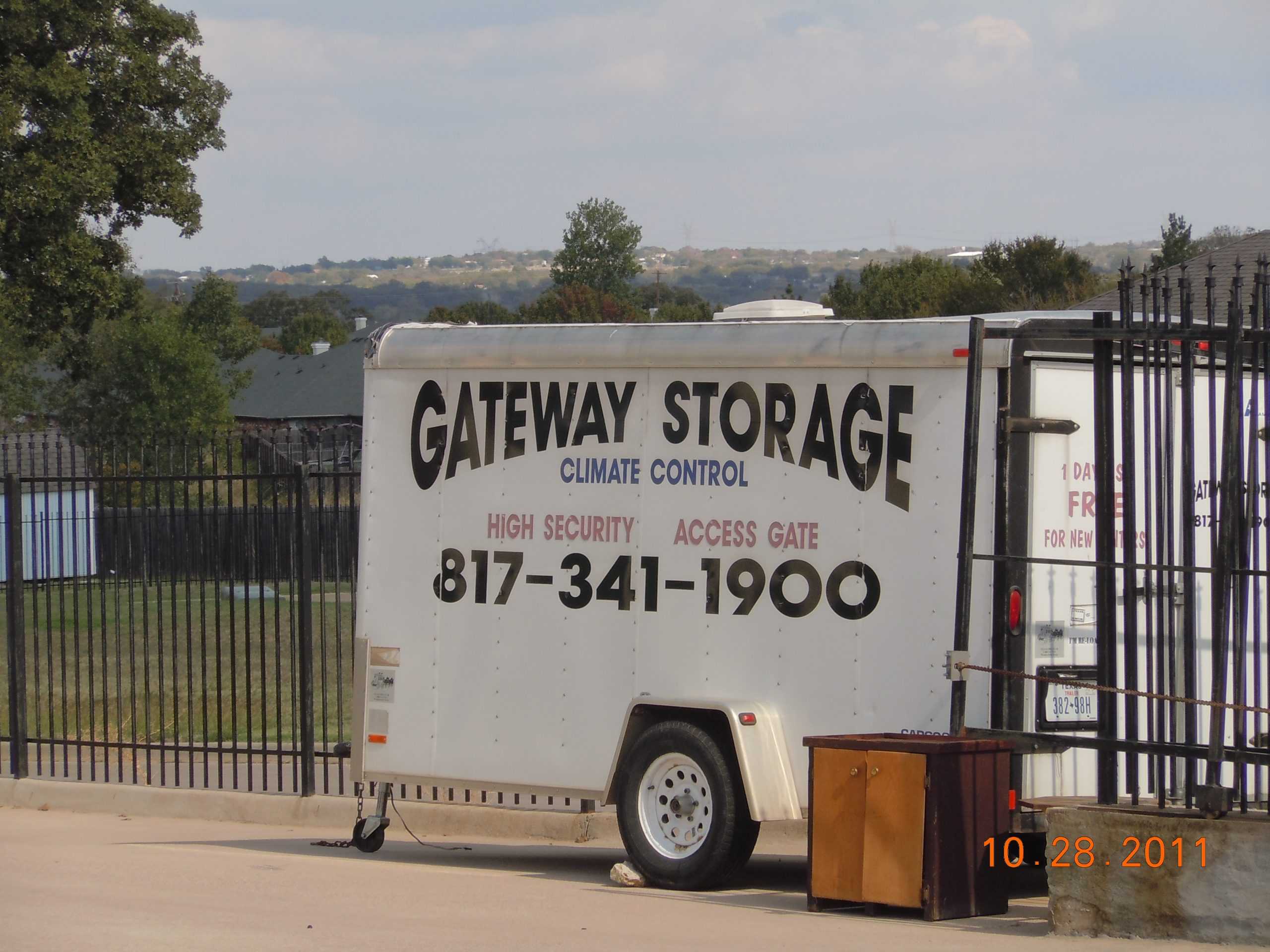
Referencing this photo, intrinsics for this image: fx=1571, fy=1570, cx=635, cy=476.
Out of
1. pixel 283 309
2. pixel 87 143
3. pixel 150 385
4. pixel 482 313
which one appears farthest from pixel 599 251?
pixel 87 143

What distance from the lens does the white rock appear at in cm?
850

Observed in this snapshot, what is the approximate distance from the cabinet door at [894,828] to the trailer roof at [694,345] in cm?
200

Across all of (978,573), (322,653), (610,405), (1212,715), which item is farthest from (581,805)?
(1212,715)

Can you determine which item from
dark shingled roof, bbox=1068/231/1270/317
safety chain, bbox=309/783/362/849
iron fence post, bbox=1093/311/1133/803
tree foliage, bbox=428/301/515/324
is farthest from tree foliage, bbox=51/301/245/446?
tree foliage, bbox=428/301/515/324

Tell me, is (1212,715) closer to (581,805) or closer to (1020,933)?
(1020,933)

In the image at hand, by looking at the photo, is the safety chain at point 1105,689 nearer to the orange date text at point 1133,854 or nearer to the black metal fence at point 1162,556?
the black metal fence at point 1162,556

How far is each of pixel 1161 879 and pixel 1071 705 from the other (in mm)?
1204

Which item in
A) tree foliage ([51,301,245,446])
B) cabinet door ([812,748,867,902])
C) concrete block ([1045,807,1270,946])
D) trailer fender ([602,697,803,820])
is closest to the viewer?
concrete block ([1045,807,1270,946])

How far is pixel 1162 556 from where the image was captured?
7176 millimetres

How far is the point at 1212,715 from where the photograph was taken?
671cm

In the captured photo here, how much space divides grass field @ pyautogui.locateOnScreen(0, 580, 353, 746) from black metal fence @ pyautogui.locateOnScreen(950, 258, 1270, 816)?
540 cm

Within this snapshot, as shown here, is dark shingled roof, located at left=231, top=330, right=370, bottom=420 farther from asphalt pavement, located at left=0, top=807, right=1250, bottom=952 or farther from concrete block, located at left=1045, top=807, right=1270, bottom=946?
concrete block, located at left=1045, top=807, right=1270, bottom=946

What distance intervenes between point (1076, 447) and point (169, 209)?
69.0 feet

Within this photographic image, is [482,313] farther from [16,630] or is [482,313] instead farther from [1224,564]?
[1224,564]
